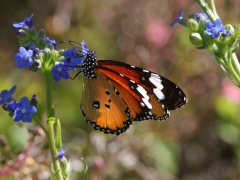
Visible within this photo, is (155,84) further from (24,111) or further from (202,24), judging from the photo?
(24,111)

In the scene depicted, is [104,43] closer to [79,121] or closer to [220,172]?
[79,121]

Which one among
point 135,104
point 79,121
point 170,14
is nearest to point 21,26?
point 135,104

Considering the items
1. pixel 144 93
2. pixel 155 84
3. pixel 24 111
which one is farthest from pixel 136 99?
pixel 24 111

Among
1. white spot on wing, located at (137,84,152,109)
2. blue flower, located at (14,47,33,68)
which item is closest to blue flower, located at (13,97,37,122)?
blue flower, located at (14,47,33,68)

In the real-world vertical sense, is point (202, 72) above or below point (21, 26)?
above

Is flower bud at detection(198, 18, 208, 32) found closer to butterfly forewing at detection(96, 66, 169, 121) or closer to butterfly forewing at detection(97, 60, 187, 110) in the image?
butterfly forewing at detection(97, 60, 187, 110)

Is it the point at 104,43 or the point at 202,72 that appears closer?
the point at 202,72
